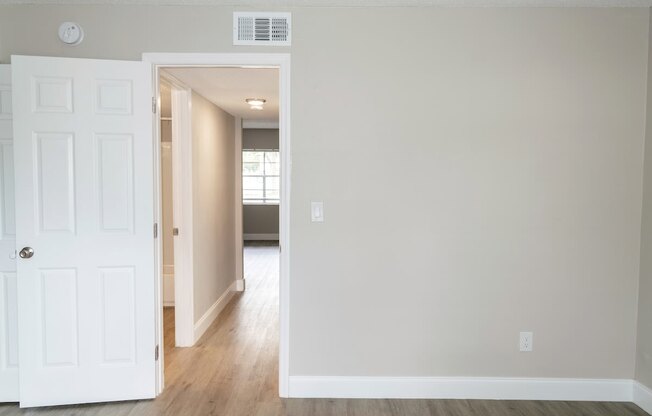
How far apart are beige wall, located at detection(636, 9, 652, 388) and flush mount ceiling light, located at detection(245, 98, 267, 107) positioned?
3.22 meters

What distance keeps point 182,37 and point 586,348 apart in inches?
131

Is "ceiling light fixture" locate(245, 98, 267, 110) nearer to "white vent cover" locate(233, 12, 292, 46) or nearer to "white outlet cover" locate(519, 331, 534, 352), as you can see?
"white vent cover" locate(233, 12, 292, 46)

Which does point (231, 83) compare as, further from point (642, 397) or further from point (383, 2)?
point (642, 397)

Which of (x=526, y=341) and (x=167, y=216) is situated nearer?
(x=526, y=341)

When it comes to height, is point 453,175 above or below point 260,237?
above

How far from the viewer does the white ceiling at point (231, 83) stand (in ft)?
10.3

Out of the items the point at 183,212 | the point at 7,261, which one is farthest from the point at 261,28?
the point at 7,261

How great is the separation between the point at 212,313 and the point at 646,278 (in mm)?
3712

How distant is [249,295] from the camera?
5254 millimetres

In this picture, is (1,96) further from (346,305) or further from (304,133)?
(346,305)

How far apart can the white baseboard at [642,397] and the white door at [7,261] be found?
4.00 metres

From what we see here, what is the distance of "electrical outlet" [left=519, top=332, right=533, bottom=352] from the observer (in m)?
2.68

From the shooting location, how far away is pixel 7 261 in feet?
8.30

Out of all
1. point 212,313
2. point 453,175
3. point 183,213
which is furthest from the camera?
point 212,313
